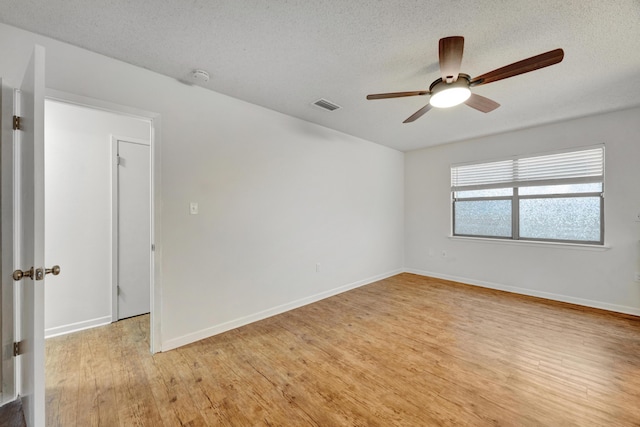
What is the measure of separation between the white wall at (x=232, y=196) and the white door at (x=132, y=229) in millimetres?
1121

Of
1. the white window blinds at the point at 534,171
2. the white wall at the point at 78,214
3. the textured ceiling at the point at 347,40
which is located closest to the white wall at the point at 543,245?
the white window blinds at the point at 534,171

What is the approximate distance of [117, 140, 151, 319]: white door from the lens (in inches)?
119

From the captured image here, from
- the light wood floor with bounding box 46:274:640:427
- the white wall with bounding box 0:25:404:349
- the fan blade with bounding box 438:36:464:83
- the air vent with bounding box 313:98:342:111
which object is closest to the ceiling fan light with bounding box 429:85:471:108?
the fan blade with bounding box 438:36:464:83

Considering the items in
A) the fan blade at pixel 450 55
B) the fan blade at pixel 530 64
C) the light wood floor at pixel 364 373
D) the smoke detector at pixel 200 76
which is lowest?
the light wood floor at pixel 364 373

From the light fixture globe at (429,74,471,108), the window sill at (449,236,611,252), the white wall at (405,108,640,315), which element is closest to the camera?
the light fixture globe at (429,74,471,108)

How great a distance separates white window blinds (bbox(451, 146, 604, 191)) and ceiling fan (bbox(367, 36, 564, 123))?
2261 mm

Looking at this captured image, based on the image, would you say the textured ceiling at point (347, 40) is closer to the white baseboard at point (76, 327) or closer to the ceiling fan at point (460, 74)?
the ceiling fan at point (460, 74)

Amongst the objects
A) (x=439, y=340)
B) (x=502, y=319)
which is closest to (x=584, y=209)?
(x=502, y=319)

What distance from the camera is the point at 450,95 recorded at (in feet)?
6.89

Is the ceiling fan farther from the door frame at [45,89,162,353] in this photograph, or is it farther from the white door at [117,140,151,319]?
the white door at [117,140,151,319]

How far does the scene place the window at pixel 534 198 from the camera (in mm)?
3453

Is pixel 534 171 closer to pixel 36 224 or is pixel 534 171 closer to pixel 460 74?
pixel 460 74

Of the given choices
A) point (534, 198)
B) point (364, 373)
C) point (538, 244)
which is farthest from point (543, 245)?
point (364, 373)

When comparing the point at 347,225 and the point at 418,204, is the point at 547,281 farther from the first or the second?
the point at 347,225
